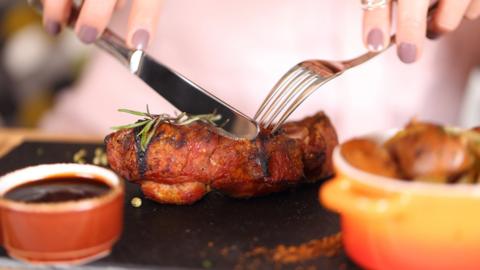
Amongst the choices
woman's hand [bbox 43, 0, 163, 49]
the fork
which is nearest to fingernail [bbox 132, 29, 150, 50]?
woman's hand [bbox 43, 0, 163, 49]

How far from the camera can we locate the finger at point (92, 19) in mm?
1256

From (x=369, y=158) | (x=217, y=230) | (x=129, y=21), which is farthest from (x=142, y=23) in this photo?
(x=369, y=158)

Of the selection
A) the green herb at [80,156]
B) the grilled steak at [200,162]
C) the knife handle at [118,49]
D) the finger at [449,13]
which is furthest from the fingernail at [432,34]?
the green herb at [80,156]

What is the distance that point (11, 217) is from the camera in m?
0.99

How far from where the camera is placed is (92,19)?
1.26 m

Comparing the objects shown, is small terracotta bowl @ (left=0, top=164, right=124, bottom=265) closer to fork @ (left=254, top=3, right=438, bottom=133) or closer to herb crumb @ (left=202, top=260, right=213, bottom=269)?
herb crumb @ (left=202, top=260, right=213, bottom=269)

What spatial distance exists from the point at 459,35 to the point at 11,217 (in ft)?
5.09

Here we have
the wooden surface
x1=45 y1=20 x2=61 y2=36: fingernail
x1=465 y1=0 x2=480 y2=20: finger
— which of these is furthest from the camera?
the wooden surface

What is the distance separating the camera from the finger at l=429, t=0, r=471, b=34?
1.36 m

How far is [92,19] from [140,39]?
0.11 m

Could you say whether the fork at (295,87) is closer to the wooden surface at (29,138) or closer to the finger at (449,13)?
the finger at (449,13)

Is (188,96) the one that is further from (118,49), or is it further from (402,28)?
(402,28)

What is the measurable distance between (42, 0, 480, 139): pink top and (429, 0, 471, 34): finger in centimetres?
56

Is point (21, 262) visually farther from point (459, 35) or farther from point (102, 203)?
point (459, 35)
